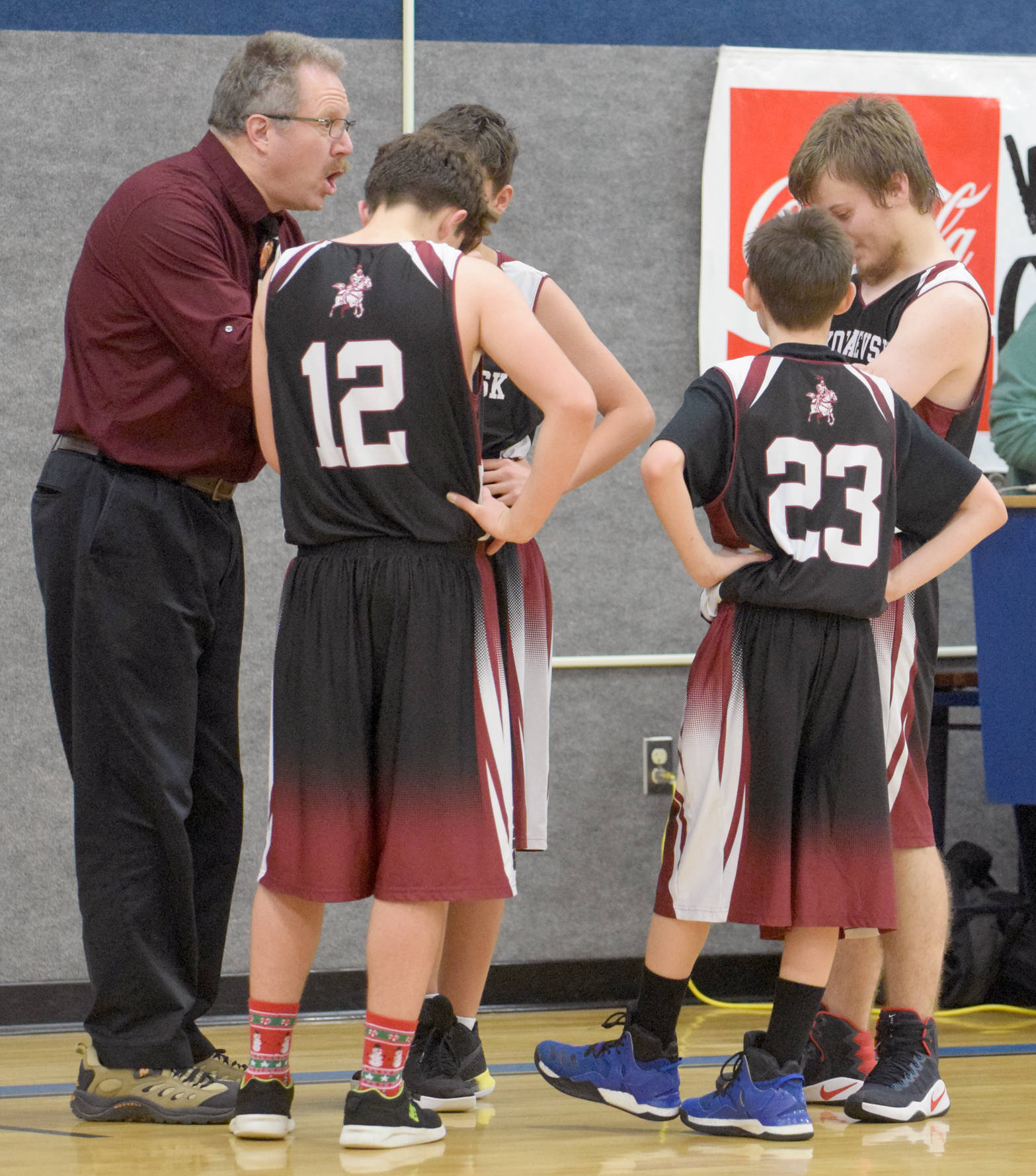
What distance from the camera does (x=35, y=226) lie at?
318 centimetres

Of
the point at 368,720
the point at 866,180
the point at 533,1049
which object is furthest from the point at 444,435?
the point at 533,1049

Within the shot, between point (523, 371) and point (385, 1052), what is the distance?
3.15 ft

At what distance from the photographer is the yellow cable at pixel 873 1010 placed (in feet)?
10.4

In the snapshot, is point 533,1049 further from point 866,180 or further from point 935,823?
point 866,180

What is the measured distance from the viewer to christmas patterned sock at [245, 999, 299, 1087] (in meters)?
2.07

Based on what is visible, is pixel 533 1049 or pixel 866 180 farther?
pixel 533 1049

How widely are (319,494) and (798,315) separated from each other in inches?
30.5

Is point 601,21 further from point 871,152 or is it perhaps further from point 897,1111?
point 897,1111

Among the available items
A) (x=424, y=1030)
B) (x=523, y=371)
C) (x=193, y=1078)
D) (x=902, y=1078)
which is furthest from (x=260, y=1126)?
(x=523, y=371)

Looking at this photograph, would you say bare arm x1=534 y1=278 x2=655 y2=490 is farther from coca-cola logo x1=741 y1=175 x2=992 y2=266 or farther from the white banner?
coca-cola logo x1=741 y1=175 x2=992 y2=266

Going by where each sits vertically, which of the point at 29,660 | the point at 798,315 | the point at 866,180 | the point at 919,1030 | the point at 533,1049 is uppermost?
the point at 866,180

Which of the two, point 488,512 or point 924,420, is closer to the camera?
point 488,512

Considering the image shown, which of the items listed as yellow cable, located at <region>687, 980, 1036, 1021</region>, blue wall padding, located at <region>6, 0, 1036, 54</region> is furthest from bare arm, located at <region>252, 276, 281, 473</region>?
yellow cable, located at <region>687, 980, 1036, 1021</region>

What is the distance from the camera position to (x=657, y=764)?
3.46 meters
